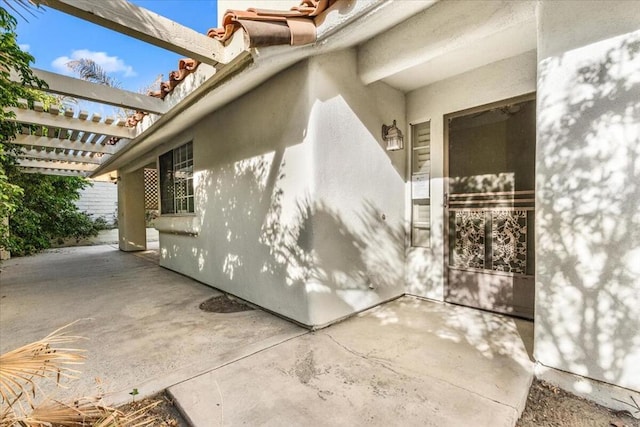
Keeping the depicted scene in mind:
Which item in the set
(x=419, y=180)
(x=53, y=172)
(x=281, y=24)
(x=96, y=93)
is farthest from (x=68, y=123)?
(x=53, y=172)

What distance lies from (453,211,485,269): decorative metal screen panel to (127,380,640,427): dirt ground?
1924 mm

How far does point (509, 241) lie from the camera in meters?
3.71

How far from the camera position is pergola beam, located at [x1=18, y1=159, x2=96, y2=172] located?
9400mm

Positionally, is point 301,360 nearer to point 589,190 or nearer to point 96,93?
point 589,190

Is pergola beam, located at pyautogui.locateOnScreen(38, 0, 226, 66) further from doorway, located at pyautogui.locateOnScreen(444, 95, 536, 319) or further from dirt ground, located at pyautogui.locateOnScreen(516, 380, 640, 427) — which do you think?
dirt ground, located at pyautogui.locateOnScreen(516, 380, 640, 427)

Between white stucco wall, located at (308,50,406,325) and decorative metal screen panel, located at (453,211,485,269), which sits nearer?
white stucco wall, located at (308,50,406,325)

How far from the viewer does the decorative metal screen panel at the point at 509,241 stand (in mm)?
3619

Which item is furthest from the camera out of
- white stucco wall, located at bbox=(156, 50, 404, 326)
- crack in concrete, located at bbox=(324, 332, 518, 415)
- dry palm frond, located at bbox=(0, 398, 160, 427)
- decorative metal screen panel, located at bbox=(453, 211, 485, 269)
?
decorative metal screen panel, located at bbox=(453, 211, 485, 269)

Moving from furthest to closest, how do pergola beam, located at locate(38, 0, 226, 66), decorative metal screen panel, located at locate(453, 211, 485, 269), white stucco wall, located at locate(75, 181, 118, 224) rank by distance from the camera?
white stucco wall, located at locate(75, 181, 118, 224) → decorative metal screen panel, located at locate(453, 211, 485, 269) → pergola beam, located at locate(38, 0, 226, 66)

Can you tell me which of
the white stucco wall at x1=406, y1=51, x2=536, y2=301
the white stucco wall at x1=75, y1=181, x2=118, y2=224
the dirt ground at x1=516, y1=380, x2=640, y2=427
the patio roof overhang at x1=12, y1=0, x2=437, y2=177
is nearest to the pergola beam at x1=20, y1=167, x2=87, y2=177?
the white stucco wall at x1=75, y1=181, x2=118, y2=224

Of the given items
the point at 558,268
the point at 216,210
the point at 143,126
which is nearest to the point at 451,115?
the point at 558,268

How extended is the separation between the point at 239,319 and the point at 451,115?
162 inches

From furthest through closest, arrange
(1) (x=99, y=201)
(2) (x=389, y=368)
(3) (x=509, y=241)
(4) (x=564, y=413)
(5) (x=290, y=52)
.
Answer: (1) (x=99, y=201)
(3) (x=509, y=241)
(5) (x=290, y=52)
(2) (x=389, y=368)
(4) (x=564, y=413)

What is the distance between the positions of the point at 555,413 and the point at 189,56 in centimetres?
458
